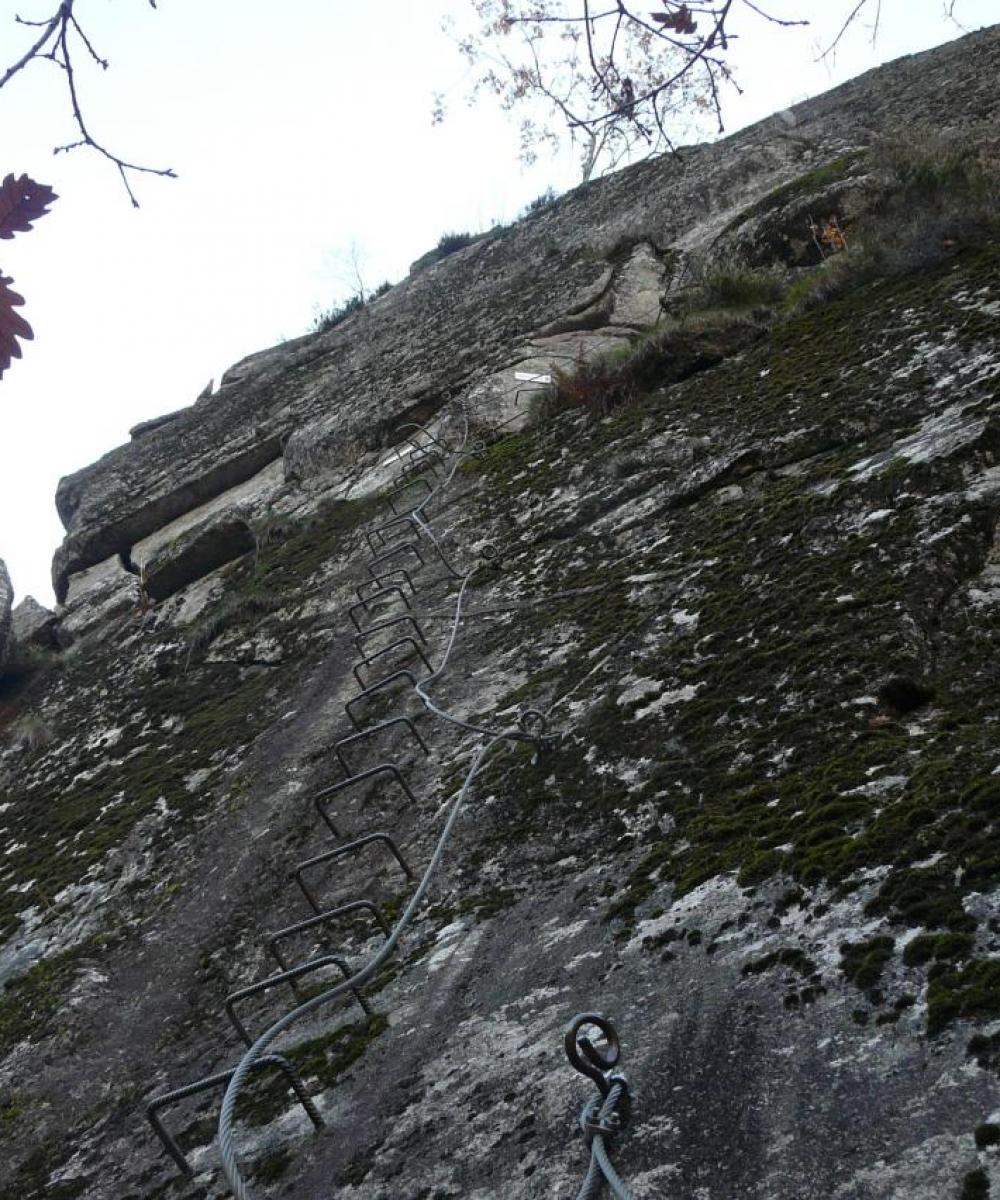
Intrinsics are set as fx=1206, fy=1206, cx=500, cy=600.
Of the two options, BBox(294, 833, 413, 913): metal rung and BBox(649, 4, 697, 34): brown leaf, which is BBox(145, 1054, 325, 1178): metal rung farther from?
BBox(649, 4, 697, 34): brown leaf

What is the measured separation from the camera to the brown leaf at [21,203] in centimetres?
169

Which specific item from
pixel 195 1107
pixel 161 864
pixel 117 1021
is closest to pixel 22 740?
pixel 161 864

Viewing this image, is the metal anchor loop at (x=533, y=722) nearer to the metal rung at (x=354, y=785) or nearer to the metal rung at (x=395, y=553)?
the metal rung at (x=354, y=785)

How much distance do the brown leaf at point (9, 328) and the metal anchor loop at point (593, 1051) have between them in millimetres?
1495

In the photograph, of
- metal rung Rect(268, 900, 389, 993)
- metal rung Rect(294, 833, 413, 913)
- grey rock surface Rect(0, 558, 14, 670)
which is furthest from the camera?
grey rock surface Rect(0, 558, 14, 670)

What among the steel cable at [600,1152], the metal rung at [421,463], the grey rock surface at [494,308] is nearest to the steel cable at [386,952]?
the steel cable at [600,1152]

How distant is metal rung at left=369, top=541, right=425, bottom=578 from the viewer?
6434 mm

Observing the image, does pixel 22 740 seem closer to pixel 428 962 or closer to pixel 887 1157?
pixel 428 962

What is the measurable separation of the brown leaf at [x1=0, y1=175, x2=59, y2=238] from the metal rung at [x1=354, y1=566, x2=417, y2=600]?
14.1ft

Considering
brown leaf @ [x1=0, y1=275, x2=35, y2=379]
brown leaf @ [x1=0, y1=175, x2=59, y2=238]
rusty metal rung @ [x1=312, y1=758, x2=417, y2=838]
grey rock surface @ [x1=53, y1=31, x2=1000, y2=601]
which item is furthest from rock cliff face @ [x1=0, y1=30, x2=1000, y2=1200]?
brown leaf @ [x1=0, y1=175, x2=59, y2=238]

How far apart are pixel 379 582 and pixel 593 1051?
14.3 feet

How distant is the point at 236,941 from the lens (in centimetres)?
395

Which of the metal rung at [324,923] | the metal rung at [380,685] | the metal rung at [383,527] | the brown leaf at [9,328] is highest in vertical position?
the brown leaf at [9,328]

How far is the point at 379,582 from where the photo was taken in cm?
642
